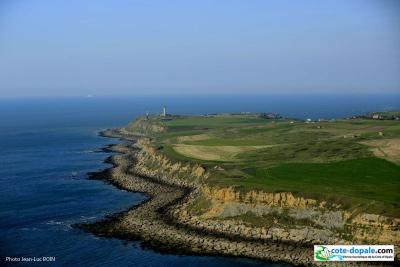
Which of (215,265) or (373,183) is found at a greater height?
(373,183)

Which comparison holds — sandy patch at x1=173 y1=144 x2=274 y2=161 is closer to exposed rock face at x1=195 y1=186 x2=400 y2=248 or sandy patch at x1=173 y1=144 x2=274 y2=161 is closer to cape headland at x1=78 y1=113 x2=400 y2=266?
cape headland at x1=78 y1=113 x2=400 y2=266

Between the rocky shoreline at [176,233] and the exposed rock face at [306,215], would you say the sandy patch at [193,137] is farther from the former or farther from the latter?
the exposed rock face at [306,215]

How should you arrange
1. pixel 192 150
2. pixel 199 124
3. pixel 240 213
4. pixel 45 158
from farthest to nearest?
pixel 199 124 → pixel 45 158 → pixel 192 150 → pixel 240 213

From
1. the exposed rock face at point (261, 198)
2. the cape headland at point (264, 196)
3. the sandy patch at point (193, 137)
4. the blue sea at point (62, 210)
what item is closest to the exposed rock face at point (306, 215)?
the exposed rock face at point (261, 198)

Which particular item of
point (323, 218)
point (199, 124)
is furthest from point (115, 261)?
point (199, 124)

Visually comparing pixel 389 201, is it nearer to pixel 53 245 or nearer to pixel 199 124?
pixel 53 245

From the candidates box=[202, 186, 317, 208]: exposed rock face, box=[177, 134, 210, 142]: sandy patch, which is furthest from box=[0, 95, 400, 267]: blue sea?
box=[177, 134, 210, 142]: sandy patch

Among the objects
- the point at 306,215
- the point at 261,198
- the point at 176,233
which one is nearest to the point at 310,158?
the point at 261,198
